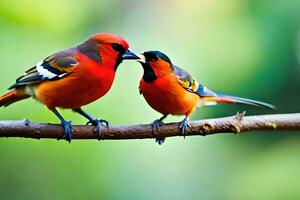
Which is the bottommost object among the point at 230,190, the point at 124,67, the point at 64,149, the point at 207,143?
the point at 230,190

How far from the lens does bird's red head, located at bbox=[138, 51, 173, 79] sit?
2.14 meters

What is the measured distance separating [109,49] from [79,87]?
155mm

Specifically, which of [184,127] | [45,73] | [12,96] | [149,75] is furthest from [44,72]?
[184,127]

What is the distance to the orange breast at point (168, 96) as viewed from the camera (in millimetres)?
2184

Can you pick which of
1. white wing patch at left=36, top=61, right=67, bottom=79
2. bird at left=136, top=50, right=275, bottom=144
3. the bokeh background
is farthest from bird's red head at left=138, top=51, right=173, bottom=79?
the bokeh background

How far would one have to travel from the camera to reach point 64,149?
268 cm

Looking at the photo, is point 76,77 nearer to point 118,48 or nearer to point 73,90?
point 73,90

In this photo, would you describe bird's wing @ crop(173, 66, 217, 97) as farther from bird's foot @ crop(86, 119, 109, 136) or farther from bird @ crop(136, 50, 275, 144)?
bird's foot @ crop(86, 119, 109, 136)

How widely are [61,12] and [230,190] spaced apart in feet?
4.07

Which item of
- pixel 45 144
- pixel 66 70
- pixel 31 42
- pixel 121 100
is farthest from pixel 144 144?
pixel 66 70

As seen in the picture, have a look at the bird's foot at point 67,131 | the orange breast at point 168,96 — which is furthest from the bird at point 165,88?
the bird's foot at point 67,131

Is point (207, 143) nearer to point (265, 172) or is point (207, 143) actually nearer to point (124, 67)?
point (265, 172)

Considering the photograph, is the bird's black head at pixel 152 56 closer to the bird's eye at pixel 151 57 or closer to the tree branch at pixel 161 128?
the bird's eye at pixel 151 57

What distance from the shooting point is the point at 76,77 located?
6.50 feet
